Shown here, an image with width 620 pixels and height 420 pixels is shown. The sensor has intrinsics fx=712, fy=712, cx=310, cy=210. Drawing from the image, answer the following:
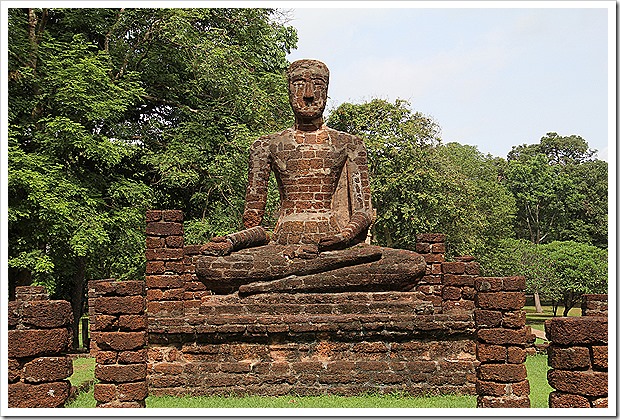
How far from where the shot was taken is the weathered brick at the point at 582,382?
6293mm

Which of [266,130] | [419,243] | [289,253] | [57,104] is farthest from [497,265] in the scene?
[289,253]

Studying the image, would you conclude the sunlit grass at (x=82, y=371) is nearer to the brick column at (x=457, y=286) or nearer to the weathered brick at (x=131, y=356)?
the weathered brick at (x=131, y=356)

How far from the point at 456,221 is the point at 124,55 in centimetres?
1538

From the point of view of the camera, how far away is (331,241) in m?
10.8

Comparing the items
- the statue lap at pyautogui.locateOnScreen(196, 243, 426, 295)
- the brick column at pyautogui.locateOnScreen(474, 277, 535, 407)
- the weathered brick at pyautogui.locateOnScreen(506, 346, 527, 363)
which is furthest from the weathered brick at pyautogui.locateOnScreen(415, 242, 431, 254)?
the weathered brick at pyautogui.locateOnScreen(506, 346, 527, 363)

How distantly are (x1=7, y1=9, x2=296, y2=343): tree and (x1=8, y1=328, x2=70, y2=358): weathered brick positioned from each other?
35.4 feet

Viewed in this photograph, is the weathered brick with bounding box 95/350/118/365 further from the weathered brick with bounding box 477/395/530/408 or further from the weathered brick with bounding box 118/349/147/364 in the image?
the weathered brick with bounding box 477/395/530/408

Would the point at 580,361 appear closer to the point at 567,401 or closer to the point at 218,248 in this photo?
the point at 567,401

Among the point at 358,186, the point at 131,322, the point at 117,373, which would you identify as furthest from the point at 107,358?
the point at 358,186

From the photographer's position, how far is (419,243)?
14656 mm

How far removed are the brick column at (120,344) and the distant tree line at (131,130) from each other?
32.1 feet

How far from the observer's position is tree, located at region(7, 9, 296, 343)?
1750 centimetres

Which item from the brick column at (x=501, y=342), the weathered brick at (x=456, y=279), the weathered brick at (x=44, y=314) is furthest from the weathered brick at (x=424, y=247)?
the weathered brick at (x=44, y=314)

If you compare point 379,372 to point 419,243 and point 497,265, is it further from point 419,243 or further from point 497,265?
point 497,265
